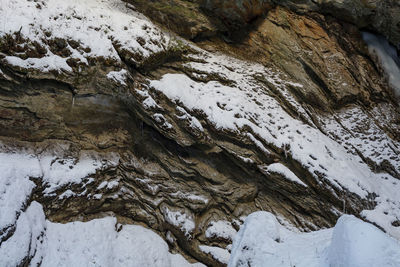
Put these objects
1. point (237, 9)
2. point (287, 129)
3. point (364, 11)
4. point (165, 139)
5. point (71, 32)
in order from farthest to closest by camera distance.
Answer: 1. point (364, 11)
2. point (237, 9)
3. point (287, 129)
4. point (165, 139)
5. point (71, 32)

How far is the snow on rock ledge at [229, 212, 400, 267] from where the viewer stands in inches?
108

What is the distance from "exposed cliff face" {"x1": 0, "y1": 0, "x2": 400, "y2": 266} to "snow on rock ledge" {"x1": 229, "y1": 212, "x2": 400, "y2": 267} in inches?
133

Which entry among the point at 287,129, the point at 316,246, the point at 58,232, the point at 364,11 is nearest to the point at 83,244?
the point at 58,232

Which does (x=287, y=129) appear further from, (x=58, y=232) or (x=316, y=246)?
(x=58, y=232)

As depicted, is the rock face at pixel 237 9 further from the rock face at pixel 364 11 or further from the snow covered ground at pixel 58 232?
the snow covered ground at pixel 58 232

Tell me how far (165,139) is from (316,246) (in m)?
5.21

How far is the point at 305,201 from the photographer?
304 inches

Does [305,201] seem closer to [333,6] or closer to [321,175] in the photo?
[321,175]

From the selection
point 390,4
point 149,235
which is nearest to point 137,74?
point 149,235

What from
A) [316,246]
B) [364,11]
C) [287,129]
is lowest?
[287,129]

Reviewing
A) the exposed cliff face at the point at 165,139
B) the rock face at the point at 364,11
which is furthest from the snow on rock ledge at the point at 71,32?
the rock face at the point at 364,11

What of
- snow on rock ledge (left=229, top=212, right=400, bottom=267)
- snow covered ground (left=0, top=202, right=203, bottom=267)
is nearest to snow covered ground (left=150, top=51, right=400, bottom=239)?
snow covered ground (left=0, top=202, right=203, bottom=267)

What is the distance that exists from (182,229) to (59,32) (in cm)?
545

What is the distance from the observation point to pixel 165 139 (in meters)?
8.15
